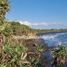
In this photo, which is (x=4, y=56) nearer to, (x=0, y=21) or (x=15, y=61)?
(x=15, y=61)

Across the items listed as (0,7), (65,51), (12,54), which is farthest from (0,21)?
(65,51)

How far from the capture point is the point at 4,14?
373 inches

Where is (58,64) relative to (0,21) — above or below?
below

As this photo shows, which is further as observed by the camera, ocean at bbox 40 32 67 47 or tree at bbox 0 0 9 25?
ocean at bbox 40 32 67 47

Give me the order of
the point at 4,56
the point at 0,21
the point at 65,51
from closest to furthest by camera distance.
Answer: the point at 4,56 < the point at 0,21 < the point at 65,51

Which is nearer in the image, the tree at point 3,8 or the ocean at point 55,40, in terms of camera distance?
the tree at point 3,8

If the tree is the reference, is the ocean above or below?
below

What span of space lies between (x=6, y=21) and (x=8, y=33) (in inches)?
26.1

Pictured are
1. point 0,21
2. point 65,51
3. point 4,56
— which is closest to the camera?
point 4,56

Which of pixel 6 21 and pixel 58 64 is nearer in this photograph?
pixel 6 21

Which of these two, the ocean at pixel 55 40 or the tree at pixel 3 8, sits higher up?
the tree at pixel 3 8

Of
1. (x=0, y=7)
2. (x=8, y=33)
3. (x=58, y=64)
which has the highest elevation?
(x=0, y=7)

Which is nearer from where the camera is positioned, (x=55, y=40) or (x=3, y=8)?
(x=3, y=8)

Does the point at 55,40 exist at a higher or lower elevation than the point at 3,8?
lower
